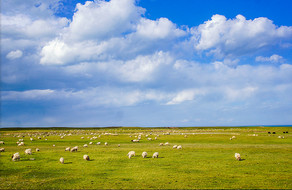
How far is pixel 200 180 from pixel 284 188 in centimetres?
592

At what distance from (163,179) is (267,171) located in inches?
409

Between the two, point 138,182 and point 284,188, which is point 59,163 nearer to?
point 138,182

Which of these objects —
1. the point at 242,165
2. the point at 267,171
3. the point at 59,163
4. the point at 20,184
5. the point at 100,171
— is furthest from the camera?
the point at 59,163

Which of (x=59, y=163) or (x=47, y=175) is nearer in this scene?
(x=47, y=175)

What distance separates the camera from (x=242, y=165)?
24.5 m

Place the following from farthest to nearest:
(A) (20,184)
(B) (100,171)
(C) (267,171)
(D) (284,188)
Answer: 1. (B) (100,171)
2. (C) (267,171)
3. (A) (20,184)
4. (D) (284,188)

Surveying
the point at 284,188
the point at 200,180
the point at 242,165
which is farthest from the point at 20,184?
the point at 242,165

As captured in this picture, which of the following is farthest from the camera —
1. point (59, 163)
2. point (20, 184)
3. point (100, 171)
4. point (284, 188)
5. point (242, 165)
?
point (59, 163)

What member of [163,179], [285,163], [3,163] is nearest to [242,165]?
[285,163]

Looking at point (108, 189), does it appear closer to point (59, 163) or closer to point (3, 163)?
point (59, 163)

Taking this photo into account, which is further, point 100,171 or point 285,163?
point 285,163

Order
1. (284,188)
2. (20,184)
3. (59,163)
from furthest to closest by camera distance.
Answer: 1. (59,163)
2. (20,184)
3. (284,188)

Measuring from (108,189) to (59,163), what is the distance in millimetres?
13356

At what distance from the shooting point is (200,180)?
18.5 metres
